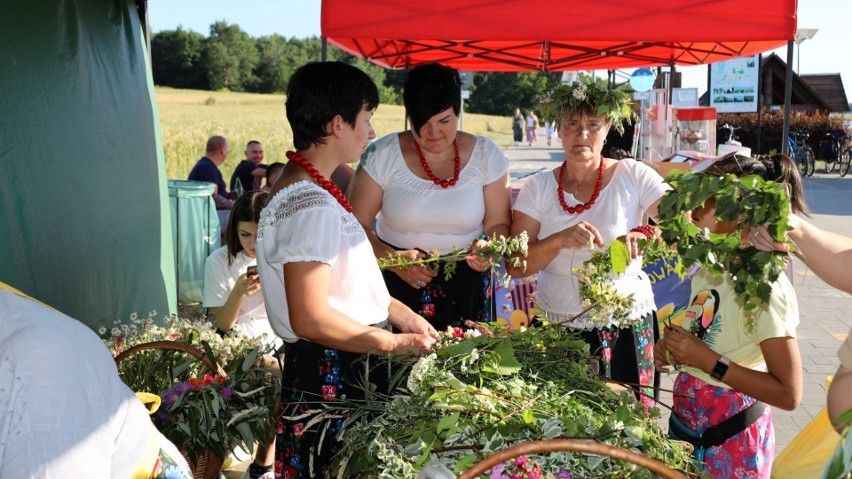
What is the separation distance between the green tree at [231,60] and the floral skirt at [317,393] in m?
59.4

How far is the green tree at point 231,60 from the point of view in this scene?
5962cm

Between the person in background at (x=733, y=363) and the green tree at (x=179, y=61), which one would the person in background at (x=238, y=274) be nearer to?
the person in background at (x=733, y=363)

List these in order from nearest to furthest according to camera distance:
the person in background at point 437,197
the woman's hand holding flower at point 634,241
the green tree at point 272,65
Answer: the woman's hand holding flower at point 634,241
the person in background at point 437,197
the green tree at point 272,65

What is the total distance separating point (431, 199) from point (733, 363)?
1.45 m

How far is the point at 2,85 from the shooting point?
3.45 metres

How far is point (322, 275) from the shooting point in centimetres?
202

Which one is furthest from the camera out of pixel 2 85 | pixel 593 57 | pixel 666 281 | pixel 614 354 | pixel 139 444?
pixel 593 57

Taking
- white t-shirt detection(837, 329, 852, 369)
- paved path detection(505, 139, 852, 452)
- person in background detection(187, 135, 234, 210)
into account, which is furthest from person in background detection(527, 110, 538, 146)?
white t-shirt detection(837, 329, 852, 369)

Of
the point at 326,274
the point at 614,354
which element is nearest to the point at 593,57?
the point at 614,354

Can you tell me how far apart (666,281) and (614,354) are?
Result: 2.04 metres

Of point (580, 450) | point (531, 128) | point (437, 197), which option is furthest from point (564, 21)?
point (531, 128)

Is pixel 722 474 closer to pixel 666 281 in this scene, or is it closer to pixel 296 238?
pixel 296 238

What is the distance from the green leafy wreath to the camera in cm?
158

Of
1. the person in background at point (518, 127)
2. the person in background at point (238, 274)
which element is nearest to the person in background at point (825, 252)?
the person in background at point (238, 274)
